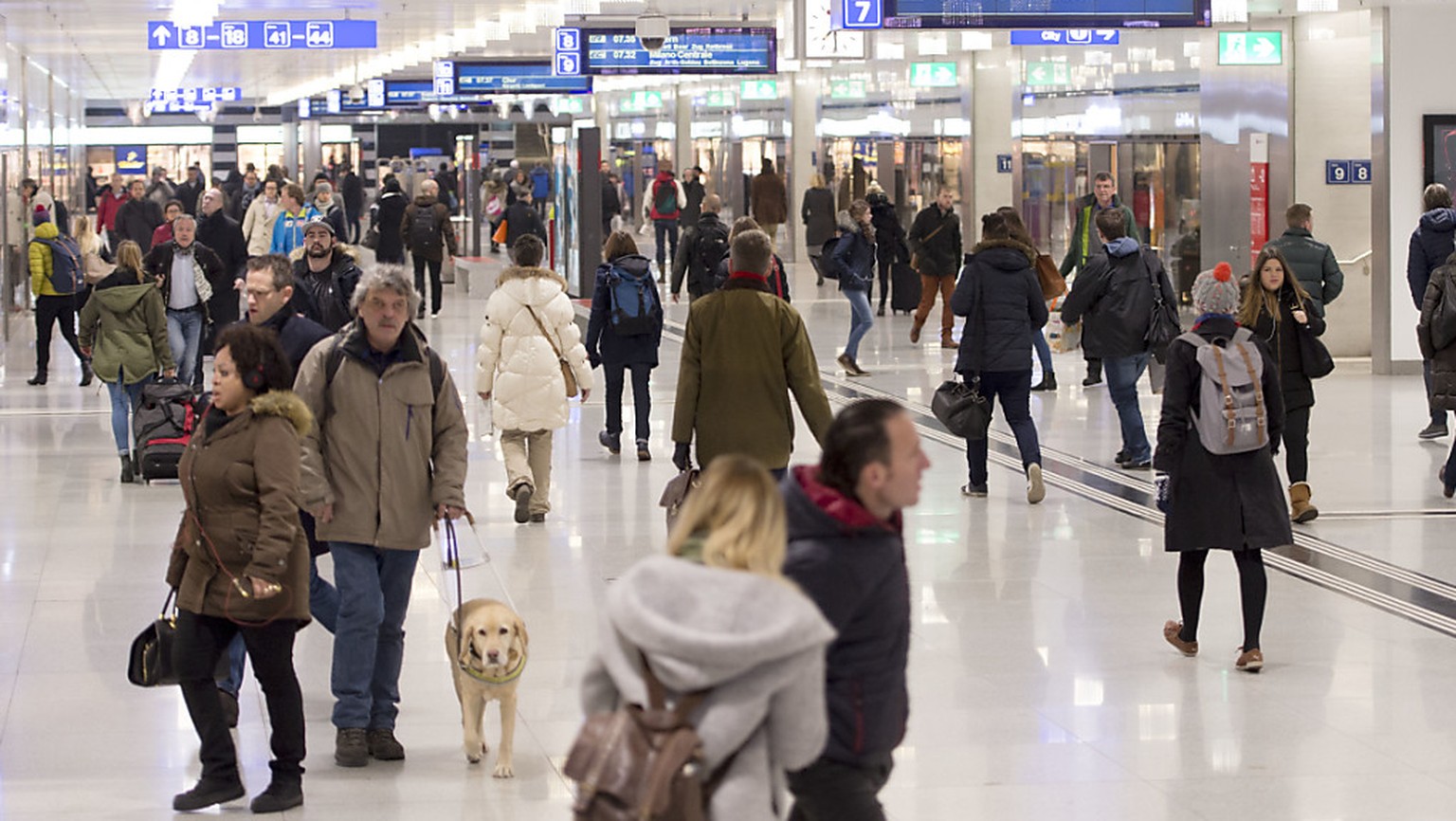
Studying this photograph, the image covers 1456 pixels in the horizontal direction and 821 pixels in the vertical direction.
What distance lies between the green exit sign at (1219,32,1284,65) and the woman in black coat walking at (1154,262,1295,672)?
11777mm

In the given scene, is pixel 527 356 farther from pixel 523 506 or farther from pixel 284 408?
pixel 284 408

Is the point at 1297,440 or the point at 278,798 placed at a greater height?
the point at 1297,440

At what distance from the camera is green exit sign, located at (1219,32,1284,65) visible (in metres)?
18.7

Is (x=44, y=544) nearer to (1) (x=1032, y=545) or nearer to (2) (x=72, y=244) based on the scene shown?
(1) (x=1032, y=545)

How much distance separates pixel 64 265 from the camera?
1788 centimetres

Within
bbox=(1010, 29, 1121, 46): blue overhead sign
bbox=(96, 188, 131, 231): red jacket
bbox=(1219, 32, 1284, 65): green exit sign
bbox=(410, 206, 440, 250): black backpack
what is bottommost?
bbox=(410, 206, 440, 250): black backpack

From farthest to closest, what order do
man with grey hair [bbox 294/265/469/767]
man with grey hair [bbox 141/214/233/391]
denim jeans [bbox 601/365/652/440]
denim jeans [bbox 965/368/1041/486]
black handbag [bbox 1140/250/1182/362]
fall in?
1. man with grey hair [bbox 141/214/233/391]
2. denim jeans [bbox 601/365/652/440]
3. black handbag [bbox 1140/250/1182/362]
4. denim jeans [bbox 965/368/1041/486]
5. man with grey hair [bbox 294/265/469/767]

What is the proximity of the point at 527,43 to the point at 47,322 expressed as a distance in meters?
14.1

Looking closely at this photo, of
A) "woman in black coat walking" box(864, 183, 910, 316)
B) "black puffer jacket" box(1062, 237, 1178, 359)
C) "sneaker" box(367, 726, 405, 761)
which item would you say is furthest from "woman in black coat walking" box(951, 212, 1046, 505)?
"woman in black coat walking" box(864, 183, 910, 316)

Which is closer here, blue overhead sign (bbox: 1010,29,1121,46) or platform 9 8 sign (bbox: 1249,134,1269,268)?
platform 9 8 sign (bbox: 1249,134,1269,268)

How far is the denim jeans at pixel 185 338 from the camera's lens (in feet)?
46.8

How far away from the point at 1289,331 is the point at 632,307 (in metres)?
4.26

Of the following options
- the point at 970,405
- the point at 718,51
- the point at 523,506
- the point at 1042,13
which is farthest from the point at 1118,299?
the point at 718,51

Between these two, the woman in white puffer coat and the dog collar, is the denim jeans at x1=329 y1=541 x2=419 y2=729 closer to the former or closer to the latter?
the dog collar
